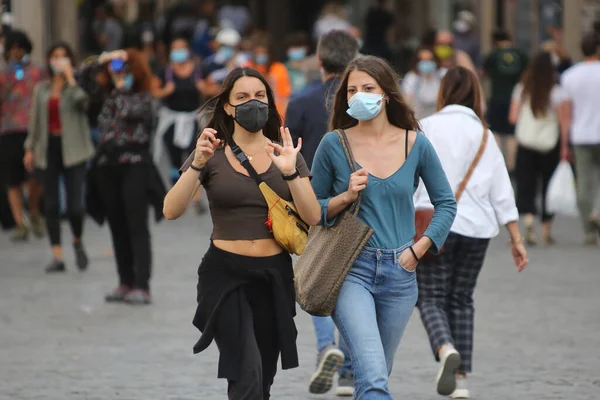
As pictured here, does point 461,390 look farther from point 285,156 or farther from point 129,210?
point 129,210

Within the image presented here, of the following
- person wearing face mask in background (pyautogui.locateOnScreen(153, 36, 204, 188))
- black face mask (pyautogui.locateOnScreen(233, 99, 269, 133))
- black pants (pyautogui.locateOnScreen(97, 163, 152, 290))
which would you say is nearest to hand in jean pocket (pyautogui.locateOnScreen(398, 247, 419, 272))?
black face mask (pyautogui.locateOnScreen(233, 99, 269, 133))

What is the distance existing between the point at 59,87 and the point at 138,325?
10.2 feet

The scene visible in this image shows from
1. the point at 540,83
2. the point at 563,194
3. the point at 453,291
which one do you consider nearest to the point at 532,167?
the point at 540,83

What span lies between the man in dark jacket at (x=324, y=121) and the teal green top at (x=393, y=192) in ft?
5.08

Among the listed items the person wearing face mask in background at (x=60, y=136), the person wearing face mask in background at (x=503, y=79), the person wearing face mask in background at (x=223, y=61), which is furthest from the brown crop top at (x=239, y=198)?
the person wearing face mask in background at (x=503, y=79)

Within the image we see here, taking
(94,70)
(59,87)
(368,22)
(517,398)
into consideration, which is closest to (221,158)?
(517,398)

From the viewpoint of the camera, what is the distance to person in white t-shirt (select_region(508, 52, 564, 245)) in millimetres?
14086

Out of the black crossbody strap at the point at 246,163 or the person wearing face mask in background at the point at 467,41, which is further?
the person wearing face mask in background at the point at 467,41

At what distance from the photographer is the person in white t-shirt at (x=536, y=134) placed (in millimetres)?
14086

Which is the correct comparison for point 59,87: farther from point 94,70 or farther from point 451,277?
point 451,277

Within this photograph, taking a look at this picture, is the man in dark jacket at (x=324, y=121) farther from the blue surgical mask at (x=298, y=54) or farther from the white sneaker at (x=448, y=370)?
the blue surgical mask at (x=298, y=54)

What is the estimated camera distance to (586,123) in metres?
14.1

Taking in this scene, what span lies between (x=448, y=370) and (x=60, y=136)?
5969 mm

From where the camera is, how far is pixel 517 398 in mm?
7645
